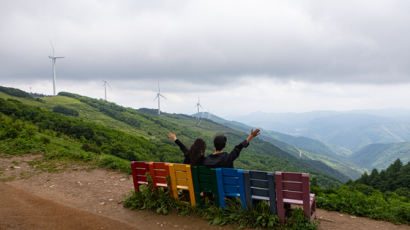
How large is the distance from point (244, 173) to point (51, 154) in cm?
1103

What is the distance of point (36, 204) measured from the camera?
25.4 feet

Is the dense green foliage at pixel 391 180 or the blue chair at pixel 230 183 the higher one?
the blue chair at pixel 230 183

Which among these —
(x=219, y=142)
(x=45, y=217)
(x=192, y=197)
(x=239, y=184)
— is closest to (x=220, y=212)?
(x=192, y=197)

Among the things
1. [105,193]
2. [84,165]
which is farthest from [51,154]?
[105,193]

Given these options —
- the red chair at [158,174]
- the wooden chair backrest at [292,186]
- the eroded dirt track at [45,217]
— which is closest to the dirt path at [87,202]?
the eroded dirt track at [45,217]

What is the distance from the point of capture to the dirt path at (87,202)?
670 cm

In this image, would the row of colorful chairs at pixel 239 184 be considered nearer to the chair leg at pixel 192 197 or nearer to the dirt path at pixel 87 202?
the chair leg at pixel 192 197

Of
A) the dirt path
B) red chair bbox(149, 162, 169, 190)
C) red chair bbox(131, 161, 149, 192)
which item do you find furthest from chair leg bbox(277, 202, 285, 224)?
red chair bbox(131, 161, 149, 192)

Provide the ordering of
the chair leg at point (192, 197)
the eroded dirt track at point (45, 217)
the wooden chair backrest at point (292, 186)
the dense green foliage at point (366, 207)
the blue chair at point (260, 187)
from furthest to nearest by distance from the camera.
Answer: the dense green foliage at point (366, 207), the chair leg at point (192, 197), the eroded dirt track at point (45, 217), the blue chair at point (260, 187), the wooden chair backrest at point (292, 186)

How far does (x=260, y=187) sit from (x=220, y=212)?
1220 mm

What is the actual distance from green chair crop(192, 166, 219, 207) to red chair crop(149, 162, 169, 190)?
862mm

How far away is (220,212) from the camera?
655 centimetres

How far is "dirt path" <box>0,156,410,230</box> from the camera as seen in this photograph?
22.0ft

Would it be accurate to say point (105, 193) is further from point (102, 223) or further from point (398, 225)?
point (398, 225)
